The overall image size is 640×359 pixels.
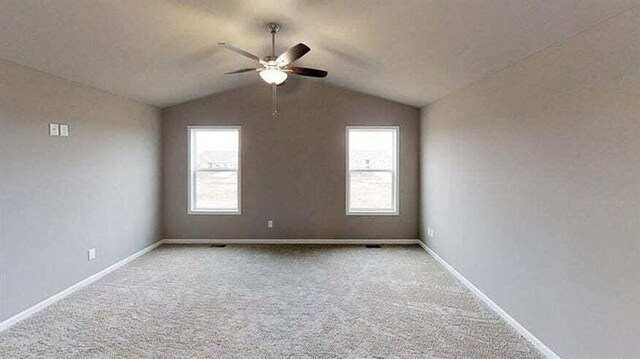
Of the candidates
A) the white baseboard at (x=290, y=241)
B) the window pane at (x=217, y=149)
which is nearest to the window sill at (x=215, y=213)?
the white baseboard at (x=290, y=241)

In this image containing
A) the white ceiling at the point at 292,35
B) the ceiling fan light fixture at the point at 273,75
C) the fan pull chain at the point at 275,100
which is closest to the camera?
the white ceiling at the point at 292,35

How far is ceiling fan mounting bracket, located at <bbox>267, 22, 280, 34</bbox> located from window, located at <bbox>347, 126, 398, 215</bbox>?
281 centimetres

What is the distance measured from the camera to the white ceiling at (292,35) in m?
2.36

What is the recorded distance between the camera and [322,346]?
105 inches

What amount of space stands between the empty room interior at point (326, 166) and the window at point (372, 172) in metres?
0.23

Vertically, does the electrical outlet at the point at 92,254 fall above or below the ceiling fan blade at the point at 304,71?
below

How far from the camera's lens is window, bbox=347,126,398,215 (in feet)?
19.9

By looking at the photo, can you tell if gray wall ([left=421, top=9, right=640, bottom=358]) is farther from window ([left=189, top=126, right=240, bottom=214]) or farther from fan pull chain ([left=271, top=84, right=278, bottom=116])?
window ([left=189, top=126, right=240, bottom=214])

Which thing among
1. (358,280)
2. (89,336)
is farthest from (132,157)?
(358,280)

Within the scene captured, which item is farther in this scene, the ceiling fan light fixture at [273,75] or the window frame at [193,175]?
the window frame at [193,175]

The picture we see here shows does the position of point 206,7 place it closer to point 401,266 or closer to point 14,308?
point 14,308

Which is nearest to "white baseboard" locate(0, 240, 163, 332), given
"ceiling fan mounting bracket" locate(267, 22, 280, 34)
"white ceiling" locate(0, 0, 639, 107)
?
"white ceiling" locate(0, 0, 639, 107)

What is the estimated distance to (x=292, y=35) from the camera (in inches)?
145

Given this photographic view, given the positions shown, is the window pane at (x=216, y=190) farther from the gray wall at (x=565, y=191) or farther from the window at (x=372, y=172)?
the gray wall at (x=565, y=191)
